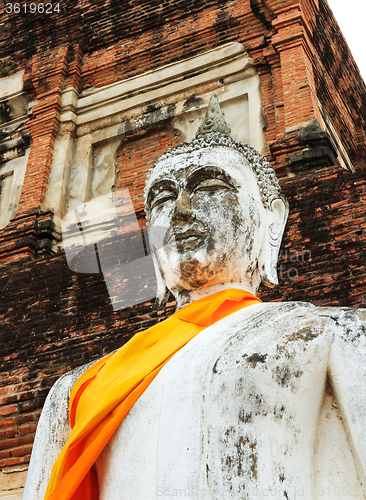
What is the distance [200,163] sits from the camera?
7.33ft

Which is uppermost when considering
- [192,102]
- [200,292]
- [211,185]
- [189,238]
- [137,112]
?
[137,112]

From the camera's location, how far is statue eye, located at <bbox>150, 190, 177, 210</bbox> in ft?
7.36

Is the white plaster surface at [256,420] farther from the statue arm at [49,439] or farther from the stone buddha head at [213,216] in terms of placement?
the stone buddha head at [213,216]

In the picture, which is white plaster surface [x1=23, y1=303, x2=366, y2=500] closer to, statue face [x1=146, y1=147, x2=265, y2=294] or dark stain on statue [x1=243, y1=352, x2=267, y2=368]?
dark stain on statue [x1=243, y1=352, x2=267, y2=368]

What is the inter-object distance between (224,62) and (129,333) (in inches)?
234

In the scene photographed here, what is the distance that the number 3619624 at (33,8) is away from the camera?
1107 centimetres

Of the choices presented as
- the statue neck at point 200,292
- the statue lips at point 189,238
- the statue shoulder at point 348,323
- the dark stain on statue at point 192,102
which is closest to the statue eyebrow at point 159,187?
the statue lips at point 189,238

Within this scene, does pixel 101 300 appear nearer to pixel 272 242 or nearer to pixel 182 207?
pixel 272 242

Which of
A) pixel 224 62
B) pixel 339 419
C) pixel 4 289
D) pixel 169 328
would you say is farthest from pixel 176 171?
pixel 224 62

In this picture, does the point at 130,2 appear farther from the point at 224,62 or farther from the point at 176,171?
the point at 176,171

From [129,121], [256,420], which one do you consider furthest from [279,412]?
[129,121]

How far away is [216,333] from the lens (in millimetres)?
1786

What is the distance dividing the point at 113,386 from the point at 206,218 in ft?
2.52

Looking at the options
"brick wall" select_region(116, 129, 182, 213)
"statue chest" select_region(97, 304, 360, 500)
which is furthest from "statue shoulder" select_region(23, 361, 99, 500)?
"brick wall" select_region(116, 129, 182, 213)
